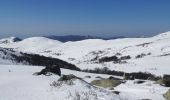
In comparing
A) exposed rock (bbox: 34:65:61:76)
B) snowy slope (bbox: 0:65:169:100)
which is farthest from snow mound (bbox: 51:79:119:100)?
exposed rock (bbox: 34:65:61:76)

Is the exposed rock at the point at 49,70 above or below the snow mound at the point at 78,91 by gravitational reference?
below

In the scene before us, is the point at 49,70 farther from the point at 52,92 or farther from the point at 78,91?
the point at 78,91

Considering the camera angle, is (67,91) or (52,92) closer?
(67,91)

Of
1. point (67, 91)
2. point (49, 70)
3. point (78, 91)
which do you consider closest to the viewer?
point (78, 91)

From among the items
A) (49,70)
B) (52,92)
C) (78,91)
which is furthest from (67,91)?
(49,70)

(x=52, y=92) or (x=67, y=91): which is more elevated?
(x=67, y=91)

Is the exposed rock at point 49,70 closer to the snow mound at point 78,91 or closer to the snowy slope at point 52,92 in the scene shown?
the snowy slope at point 52,92

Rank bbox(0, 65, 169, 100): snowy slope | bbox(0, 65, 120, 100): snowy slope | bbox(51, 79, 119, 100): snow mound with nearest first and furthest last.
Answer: bbox(51, 79, 119, 100): snow mound, bbox(0, 65, 120, 100): snowy slope, bbox(0, 65, 169, 100): snowy slope

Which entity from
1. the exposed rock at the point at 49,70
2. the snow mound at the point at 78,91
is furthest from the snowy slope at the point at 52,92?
the exposed rock at the point at 49,70

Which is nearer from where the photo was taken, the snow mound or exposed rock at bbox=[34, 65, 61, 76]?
the snow mound

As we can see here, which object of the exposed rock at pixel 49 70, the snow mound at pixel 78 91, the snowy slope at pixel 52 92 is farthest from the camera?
the exposed rock at pixel 49 70

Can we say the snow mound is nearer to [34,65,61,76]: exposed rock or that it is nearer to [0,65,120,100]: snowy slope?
[0,65,120,100]: snowy slope
